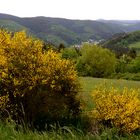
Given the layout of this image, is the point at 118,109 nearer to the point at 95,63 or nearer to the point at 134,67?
the point at 95,63

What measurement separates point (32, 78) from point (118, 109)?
638 centimetres

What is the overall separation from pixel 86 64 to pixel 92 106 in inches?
2303

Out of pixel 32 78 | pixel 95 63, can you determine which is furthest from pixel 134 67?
pixel 32 78

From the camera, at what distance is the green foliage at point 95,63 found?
9042 centimetres

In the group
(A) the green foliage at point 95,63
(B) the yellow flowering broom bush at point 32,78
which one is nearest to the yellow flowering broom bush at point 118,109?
(B) the yellow flowering broom bush at point 32,78

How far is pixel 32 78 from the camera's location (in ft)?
92.9

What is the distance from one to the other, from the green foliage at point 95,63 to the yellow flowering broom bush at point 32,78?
58475mm

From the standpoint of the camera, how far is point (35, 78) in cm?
2827

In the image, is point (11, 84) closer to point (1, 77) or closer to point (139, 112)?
point (1, 77)

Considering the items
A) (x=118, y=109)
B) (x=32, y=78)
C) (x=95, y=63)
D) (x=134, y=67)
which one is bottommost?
(x=134, y=67)

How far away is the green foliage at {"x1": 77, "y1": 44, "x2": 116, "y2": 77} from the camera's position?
90419mm

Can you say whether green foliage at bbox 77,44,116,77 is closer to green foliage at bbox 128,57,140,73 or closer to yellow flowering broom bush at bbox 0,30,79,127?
green foliage at bbox 128,57,140,73

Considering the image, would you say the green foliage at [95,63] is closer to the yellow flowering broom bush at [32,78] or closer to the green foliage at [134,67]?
the green foliage at [134,67]

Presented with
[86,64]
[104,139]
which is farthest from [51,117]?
[86,64]
